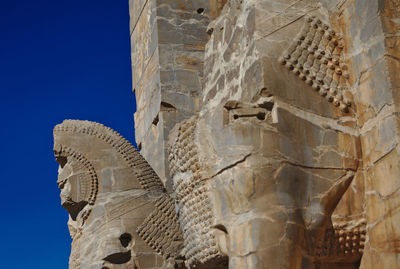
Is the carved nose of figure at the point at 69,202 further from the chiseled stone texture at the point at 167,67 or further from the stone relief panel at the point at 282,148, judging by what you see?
the stone relief panel at the point at 282,148

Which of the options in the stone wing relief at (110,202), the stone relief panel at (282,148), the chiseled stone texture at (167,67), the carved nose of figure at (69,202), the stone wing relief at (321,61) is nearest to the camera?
the stone relief panel at (282,148)

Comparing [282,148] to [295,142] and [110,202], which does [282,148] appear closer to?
[295,142]

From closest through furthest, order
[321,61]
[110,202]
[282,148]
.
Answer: [282,148]
[321,61]
[110,202]

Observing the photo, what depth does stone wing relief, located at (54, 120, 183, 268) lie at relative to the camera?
24.4ft

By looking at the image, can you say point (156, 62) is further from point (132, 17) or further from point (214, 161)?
point (214, 161)

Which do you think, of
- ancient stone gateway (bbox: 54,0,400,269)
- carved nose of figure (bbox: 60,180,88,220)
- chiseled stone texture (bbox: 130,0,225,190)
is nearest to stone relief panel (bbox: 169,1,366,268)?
ancient stone gateway (bbox: 54,0,400,269)

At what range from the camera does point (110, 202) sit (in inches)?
301

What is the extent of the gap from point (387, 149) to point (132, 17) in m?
5.73

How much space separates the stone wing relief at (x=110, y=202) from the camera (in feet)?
24.4

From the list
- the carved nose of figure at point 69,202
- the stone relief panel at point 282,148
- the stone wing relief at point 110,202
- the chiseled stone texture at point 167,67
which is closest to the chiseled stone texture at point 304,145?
the stone relief panel at point 282,148

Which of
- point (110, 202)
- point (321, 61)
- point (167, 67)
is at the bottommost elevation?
point (110, 202)

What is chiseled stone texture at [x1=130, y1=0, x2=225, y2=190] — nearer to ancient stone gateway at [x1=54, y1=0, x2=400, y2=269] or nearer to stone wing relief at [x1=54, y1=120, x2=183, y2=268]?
stone wing relief at [x1=54, y1=120, x2=183, y2=268]

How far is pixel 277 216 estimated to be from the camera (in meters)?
5.40

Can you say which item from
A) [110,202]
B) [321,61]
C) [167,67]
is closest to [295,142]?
[321,61]
